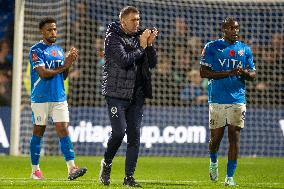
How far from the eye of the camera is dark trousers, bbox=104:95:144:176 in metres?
10.6

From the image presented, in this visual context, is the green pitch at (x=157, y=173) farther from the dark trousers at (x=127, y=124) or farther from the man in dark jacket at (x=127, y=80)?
the man in dark jacket at (x=127, y=80)

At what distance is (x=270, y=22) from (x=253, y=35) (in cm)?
48

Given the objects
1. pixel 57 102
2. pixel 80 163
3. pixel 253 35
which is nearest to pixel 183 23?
pixel 253 35

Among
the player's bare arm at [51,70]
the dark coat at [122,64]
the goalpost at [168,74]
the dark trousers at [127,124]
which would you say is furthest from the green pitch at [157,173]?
the player's bare arm at [51,70]

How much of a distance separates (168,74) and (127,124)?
9.67 metres

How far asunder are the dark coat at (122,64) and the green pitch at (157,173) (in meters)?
1.12

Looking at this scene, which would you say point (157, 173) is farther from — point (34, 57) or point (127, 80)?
point (127, 80)

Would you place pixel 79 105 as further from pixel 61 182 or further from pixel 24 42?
pixel 61 182

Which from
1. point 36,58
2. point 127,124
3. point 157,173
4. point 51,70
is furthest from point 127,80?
point 157,173

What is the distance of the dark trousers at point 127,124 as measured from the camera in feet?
34.7

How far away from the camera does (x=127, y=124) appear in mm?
10688

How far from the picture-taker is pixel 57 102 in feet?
40.5

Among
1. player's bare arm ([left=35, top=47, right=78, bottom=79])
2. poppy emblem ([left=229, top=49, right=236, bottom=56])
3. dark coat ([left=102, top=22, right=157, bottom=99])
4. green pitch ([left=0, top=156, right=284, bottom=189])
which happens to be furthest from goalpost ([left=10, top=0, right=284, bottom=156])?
dark coat ([left=102, top=22, right=157, bottom=99])

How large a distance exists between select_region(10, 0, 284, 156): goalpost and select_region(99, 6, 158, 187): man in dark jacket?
25.0 feet
